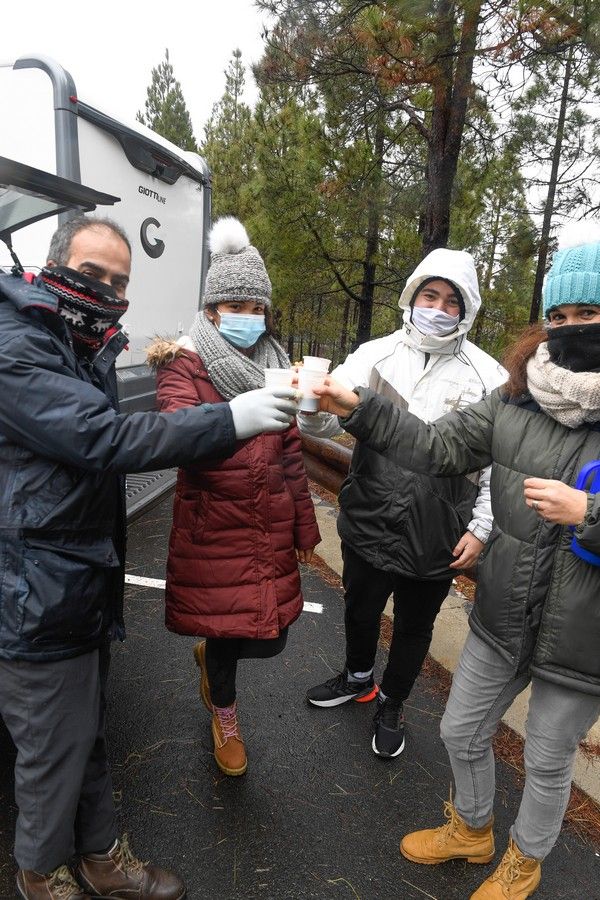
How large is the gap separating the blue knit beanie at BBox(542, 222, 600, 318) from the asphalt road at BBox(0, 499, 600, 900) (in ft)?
6.51

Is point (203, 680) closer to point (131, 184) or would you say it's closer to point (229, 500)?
point (229, 500)

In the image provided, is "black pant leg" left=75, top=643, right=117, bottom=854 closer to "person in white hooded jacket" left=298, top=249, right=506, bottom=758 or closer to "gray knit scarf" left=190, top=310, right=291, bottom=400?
"gray knit scarf" left=190, top=310, right=291, bottom=400

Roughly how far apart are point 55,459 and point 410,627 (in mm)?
1788

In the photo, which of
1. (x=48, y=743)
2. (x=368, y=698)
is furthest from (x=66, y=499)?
(x=368, y=698)

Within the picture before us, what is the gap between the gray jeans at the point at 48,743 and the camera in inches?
63.6

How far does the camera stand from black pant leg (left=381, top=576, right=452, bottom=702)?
8.65ft

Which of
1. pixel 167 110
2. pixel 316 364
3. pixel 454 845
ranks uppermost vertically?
pixel 167 110

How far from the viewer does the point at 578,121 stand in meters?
10.2

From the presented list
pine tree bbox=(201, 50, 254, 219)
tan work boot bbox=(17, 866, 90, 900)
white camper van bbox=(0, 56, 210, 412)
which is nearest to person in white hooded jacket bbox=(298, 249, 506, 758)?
tan work boot bbox=(17, 866, 90, 900)

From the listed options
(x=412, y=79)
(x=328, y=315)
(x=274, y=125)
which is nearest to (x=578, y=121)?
(x=274, y=125)

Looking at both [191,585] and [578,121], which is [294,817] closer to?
[191,585]

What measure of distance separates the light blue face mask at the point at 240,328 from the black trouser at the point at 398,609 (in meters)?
1.06

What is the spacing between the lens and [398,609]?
272 cm

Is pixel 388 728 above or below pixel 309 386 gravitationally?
below
